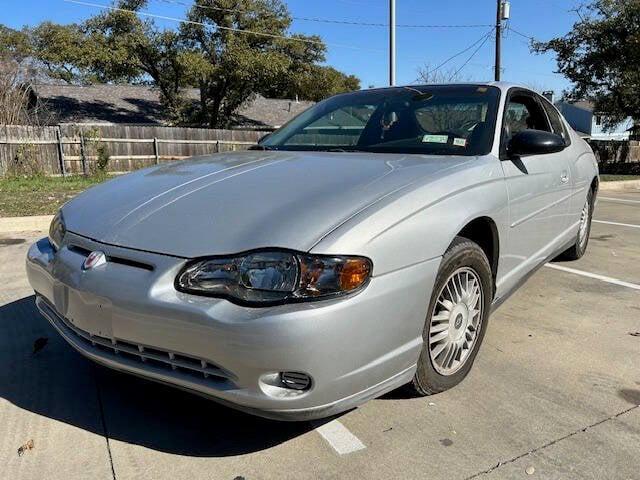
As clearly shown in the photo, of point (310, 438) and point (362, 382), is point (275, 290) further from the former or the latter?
point (310, 438)

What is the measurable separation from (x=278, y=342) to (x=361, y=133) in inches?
79.4

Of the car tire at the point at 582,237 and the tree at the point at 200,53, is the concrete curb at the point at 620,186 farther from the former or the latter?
the tree at the point at 200,53

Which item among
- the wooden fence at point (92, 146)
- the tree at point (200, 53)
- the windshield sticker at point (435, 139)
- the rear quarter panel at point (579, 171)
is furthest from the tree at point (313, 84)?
the windshield sticker at point (435, 139)

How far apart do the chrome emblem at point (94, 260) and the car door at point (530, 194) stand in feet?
6.91

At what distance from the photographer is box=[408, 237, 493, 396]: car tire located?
2562 millimetres

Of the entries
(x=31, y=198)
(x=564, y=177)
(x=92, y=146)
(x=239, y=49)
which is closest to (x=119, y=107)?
(x=239, y=49)

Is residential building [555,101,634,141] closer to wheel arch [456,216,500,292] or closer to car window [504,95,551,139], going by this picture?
car window [504,95,551,139]

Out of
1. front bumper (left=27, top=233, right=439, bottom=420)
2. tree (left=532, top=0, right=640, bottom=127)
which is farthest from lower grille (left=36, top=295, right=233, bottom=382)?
tree (left=532, top=0, right=640, bottom=127)

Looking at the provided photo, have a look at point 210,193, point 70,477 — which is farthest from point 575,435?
point 70,477

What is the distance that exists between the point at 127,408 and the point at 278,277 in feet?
4.04

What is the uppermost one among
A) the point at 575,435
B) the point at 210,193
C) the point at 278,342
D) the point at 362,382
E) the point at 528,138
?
the point at 528,138

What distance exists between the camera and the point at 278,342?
6.49 feet

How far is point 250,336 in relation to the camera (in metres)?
1.98

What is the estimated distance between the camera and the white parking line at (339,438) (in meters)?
2.39
